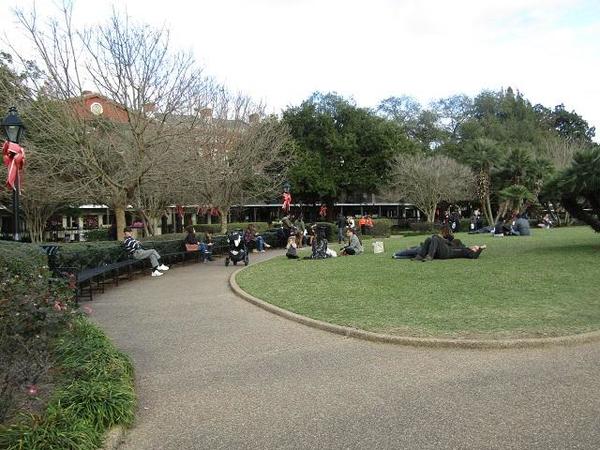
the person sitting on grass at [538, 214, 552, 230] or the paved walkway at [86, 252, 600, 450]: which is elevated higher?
the person sitting on grass at [538, 214, 552, 230]

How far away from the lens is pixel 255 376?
5527mm

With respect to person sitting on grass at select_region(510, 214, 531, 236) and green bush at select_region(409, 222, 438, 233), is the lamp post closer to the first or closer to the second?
person sitting on grass at select_region(510, 214, 531, 236)

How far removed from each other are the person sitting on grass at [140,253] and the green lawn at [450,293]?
280 centimetres

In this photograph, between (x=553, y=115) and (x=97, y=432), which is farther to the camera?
(x=553, y=115)

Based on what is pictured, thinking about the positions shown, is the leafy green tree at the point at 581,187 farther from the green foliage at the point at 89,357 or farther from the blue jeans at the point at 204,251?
the green foliage at the point at 89,357

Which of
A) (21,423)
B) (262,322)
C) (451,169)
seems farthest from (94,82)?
(451,169)

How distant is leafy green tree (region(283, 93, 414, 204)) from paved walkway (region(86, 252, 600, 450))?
36885 millimetres

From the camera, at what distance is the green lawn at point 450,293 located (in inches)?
282

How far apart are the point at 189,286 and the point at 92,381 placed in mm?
8218

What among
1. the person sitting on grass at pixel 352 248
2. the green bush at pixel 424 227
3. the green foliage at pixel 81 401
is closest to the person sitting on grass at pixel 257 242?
the person sitting on grass at pixel 352 248

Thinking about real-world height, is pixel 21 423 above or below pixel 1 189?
below

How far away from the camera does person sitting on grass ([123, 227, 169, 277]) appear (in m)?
14.9

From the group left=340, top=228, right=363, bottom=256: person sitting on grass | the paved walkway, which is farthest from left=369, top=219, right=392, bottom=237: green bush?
Result: the paved walkway

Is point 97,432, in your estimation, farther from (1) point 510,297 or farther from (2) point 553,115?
(2) point 553,115
